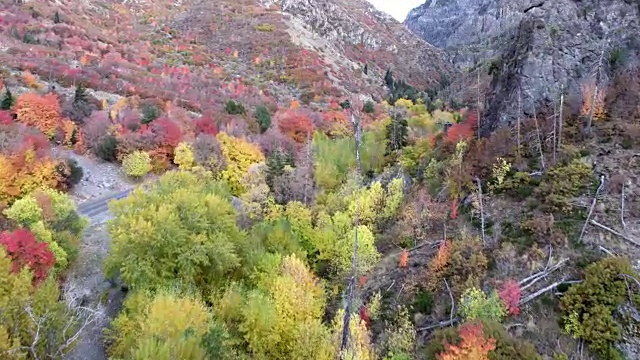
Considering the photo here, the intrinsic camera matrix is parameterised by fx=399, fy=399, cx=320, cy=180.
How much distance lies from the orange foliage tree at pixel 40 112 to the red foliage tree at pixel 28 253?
29631mm

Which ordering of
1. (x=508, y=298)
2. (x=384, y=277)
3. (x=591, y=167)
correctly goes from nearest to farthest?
1. (x=508, y=298)
2. (x=591, y=167)
3. (x=384, y=277)

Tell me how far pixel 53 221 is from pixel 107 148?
65.9 ft

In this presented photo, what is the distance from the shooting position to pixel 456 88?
110 metres

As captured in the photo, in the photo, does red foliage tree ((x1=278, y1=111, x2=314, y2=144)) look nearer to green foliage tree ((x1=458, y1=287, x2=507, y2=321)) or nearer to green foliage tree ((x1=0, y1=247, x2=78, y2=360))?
green foliage tree ((x1=0, y1=247, x2=78, y2=360))

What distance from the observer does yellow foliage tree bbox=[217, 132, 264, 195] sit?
45.7m

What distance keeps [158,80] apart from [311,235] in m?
61.6

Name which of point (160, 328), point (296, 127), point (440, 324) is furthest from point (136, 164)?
point (440, 324)

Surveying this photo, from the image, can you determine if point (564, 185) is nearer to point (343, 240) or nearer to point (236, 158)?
point (343, 240)

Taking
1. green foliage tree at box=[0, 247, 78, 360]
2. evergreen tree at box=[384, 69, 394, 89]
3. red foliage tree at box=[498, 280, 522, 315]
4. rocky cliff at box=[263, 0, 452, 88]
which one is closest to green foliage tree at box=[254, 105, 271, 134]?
green foliage tree at box=[0, 247, 78, 360]

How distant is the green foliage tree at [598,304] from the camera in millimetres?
17875

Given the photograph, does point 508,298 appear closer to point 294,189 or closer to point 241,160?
point 294,189

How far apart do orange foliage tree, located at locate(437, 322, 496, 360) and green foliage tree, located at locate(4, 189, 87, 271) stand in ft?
85.7

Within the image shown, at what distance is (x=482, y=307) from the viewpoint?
20141 millimetres

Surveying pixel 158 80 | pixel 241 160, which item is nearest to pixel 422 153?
pixel 241 160
